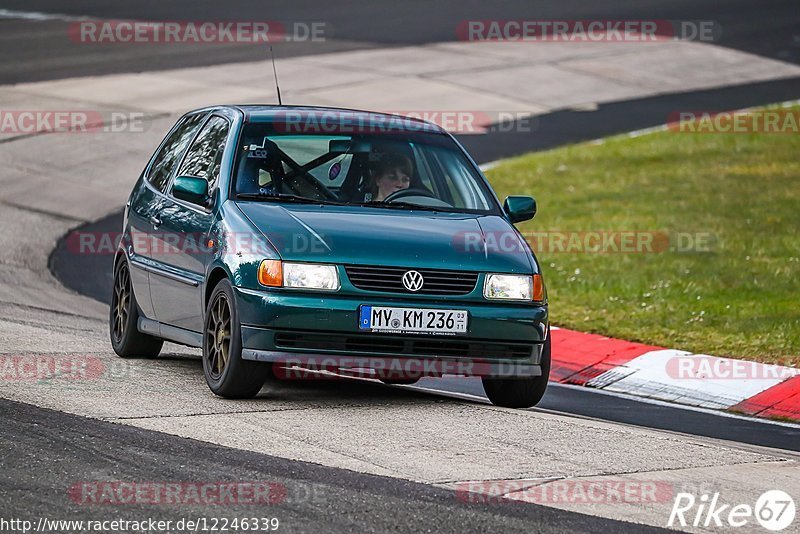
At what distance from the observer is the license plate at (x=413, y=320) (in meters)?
8.15

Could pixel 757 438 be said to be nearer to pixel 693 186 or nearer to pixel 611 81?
pixel 693 186

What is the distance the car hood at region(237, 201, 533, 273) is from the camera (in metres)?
8.21

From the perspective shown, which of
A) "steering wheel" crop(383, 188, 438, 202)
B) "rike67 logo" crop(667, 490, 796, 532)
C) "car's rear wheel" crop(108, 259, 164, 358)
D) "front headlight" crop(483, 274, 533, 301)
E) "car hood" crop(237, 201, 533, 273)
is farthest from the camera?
"car's rear wheel" crop(108, 259, 164, 358)

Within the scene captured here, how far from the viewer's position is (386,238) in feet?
27.4

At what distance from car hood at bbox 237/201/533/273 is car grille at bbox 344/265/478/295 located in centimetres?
3

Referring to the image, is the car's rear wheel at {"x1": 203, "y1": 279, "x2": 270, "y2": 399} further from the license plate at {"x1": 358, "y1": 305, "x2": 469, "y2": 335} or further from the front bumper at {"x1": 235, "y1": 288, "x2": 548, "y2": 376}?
the license plate at {"x1": 358, "y1": 305, "x2": 469, "y2": 335}

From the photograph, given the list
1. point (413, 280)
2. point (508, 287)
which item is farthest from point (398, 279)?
point (508, 287)

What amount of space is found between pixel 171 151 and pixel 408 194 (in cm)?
199

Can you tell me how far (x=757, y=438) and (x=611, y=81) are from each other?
2025 cm

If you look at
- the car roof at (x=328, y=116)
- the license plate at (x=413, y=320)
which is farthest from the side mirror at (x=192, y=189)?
the license plate at (x=413, y=320)

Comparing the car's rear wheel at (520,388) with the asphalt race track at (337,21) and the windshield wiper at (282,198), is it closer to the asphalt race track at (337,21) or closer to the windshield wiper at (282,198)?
the windshield wiper at (282,198)

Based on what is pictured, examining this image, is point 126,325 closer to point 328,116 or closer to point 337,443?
point 328,116

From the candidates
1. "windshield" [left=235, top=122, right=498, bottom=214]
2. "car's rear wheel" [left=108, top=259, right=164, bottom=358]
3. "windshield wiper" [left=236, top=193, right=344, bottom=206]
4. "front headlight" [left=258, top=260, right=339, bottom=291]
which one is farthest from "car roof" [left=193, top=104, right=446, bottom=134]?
"front headlight" [left=258, top=260, right=339, bottom=291]

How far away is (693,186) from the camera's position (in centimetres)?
1933
